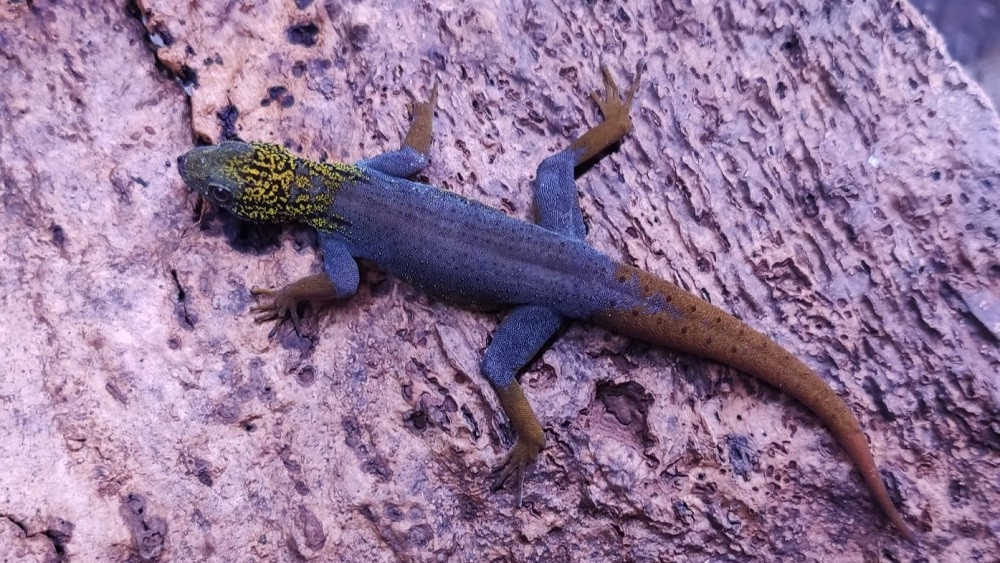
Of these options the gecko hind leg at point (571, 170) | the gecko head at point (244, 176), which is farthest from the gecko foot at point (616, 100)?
the gecko head at point (244, 176)

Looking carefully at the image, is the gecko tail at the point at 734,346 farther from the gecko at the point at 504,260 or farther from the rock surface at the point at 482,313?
the rock surface at the point at 482,313

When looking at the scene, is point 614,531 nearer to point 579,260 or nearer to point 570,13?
point 579,260

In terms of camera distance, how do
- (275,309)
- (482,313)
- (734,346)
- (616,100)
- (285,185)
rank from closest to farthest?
(734,346), (275,309), (285,185), (482,313), (616,100)

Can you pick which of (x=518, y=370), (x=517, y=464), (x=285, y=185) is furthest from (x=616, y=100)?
(x=517, y=464)

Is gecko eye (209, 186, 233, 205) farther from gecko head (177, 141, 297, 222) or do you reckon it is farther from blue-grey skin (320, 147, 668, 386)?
blue-grey skin (320, 147, 668, 386)

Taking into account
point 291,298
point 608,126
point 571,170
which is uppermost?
point 608,126

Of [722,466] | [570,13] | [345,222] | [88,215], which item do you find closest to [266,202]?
[345,222]

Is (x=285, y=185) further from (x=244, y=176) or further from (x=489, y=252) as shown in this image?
(x=489, y=252)
